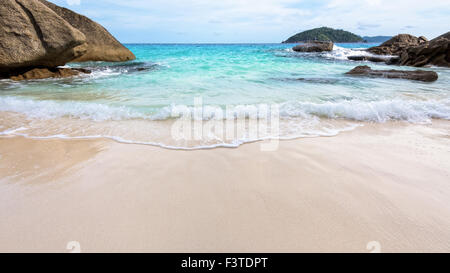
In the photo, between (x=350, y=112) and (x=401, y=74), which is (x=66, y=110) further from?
(x=401, y=74)

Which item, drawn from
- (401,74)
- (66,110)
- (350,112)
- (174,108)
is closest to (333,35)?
(401,74)

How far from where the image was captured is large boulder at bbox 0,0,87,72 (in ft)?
22.0

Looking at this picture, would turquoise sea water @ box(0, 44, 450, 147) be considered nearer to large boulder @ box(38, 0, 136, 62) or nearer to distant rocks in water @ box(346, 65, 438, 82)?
distant rocks in water @ box(346, 65, 438, 82)

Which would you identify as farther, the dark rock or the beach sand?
the dark rock

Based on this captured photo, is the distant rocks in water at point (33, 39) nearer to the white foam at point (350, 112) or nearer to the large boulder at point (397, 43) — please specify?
the white foam at point (350, 112)

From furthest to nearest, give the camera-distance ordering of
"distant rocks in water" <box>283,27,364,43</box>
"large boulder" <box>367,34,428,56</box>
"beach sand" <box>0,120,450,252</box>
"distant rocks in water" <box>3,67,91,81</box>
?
"distant rocks in water" <box>283,27,364,43</box>, "large boulder" <box>367,34,428,56</box>, "distant rocks in water" <box>3,67,91,81</box>, "beach sand" <box>0,120,450,252</box>

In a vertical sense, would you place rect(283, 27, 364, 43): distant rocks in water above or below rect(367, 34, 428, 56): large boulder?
above

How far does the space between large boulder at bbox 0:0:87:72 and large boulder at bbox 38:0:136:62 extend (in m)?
4.15

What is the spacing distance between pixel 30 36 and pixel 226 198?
8641 millimetres

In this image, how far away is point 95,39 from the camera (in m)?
11.8

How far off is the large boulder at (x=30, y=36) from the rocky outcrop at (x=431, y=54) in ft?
59.1

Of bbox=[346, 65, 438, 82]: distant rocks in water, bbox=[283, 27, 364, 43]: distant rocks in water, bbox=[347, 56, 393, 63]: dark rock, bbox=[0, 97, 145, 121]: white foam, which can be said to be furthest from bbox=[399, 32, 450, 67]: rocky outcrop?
bbox=[283, 27, 364, 43]: distant rocks in water
